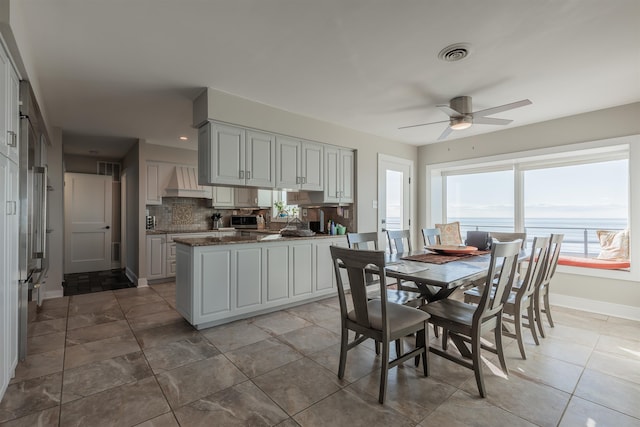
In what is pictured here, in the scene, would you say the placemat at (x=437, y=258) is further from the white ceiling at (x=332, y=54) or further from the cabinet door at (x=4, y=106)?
the cabinet door at (x=4, y=106)

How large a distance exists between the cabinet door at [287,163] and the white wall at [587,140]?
2942 mm

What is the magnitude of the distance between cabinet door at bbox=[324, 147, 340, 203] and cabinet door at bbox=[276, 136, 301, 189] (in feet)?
1.62

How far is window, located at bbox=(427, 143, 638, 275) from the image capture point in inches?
161

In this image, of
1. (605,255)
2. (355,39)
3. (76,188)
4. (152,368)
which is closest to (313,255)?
(152,368)

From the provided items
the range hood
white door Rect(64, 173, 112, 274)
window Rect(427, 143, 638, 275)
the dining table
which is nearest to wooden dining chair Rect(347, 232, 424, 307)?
the dining table

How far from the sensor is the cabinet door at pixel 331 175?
434 centimetres

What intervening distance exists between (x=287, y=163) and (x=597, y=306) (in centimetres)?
423

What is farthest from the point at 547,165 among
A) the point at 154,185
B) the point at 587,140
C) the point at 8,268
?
the point at 154,185

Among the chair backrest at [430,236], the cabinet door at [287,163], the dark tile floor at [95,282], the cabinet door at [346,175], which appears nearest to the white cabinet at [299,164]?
the cabinet door at [287,163]

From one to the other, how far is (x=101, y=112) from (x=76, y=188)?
3.29 meters

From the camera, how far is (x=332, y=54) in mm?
2490

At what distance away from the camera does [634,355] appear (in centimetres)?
256

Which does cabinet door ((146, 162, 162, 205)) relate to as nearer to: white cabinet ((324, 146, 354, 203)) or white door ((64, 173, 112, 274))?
white door ((64, 173, 112, 274))

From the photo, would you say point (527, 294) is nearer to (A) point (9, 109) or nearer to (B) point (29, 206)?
(A) point (9, 109)
